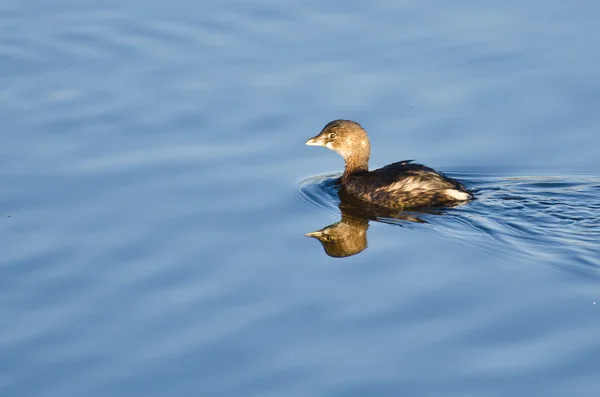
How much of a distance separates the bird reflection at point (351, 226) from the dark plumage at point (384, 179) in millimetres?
119

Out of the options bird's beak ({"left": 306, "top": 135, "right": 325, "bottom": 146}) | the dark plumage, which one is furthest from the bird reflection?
bird's beak ({"left": 306, "top": 135, "right": 325, "bottom": 146})

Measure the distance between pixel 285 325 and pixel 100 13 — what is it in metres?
7.08

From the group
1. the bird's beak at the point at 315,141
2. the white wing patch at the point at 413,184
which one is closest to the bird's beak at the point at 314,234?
the white wing patch at the point at 413,184

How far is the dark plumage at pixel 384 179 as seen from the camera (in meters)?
10.1

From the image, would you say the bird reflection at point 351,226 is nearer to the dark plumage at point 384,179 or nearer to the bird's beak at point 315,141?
the dark plumage at point 384,179

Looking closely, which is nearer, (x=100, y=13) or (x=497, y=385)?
(x=497, y=385)

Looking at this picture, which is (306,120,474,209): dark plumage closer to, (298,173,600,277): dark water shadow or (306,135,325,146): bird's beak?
(306,135,325,146): bird's beak

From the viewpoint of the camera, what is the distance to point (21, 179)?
10.1 meters

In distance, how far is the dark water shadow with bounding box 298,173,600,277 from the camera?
29.1 ft

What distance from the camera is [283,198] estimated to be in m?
10.1

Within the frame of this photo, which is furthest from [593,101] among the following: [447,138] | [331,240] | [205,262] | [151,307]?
[151,307]

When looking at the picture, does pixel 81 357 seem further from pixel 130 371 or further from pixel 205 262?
pixel 205 262

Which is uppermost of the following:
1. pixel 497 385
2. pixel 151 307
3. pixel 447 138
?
pixel 447 138

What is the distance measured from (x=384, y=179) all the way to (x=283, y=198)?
3.04 feet
